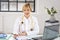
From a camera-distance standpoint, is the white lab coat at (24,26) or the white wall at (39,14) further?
the white wall at (39,14)

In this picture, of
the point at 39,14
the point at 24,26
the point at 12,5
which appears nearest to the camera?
the point at 24,26

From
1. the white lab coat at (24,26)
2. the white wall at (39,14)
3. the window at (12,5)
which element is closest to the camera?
the white lab coat at (24,26)

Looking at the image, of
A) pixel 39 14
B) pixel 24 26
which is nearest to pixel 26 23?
pixel 24 26

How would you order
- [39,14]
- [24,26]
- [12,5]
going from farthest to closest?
[12,5], [39,14], [24,26]

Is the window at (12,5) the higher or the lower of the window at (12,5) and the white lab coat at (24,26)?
the higher

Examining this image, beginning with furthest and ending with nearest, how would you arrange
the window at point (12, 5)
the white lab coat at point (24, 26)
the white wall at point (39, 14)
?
the window at point (12, 5) → the white wall at point (39, 14) → the white lab coat at point (24, 26)

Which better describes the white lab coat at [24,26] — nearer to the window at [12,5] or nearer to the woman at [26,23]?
the woman at [26,23]

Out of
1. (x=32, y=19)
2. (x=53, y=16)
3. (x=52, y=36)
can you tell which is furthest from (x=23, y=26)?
(x=53, y=16)

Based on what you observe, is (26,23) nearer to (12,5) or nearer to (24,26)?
(24,26)

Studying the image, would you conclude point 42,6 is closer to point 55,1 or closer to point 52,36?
point 55,1

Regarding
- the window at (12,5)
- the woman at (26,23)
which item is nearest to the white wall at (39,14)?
the window at (12,5)

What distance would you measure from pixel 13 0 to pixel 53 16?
5.01 feet

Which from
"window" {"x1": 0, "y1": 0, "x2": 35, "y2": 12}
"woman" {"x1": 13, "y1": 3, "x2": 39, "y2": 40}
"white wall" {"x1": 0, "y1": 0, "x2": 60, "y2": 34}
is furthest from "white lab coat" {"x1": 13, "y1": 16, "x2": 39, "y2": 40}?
"window" {"x1": 0, "y1": 0, "x2": 35, "y2": 12}

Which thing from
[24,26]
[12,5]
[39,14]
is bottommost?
[24,26]
